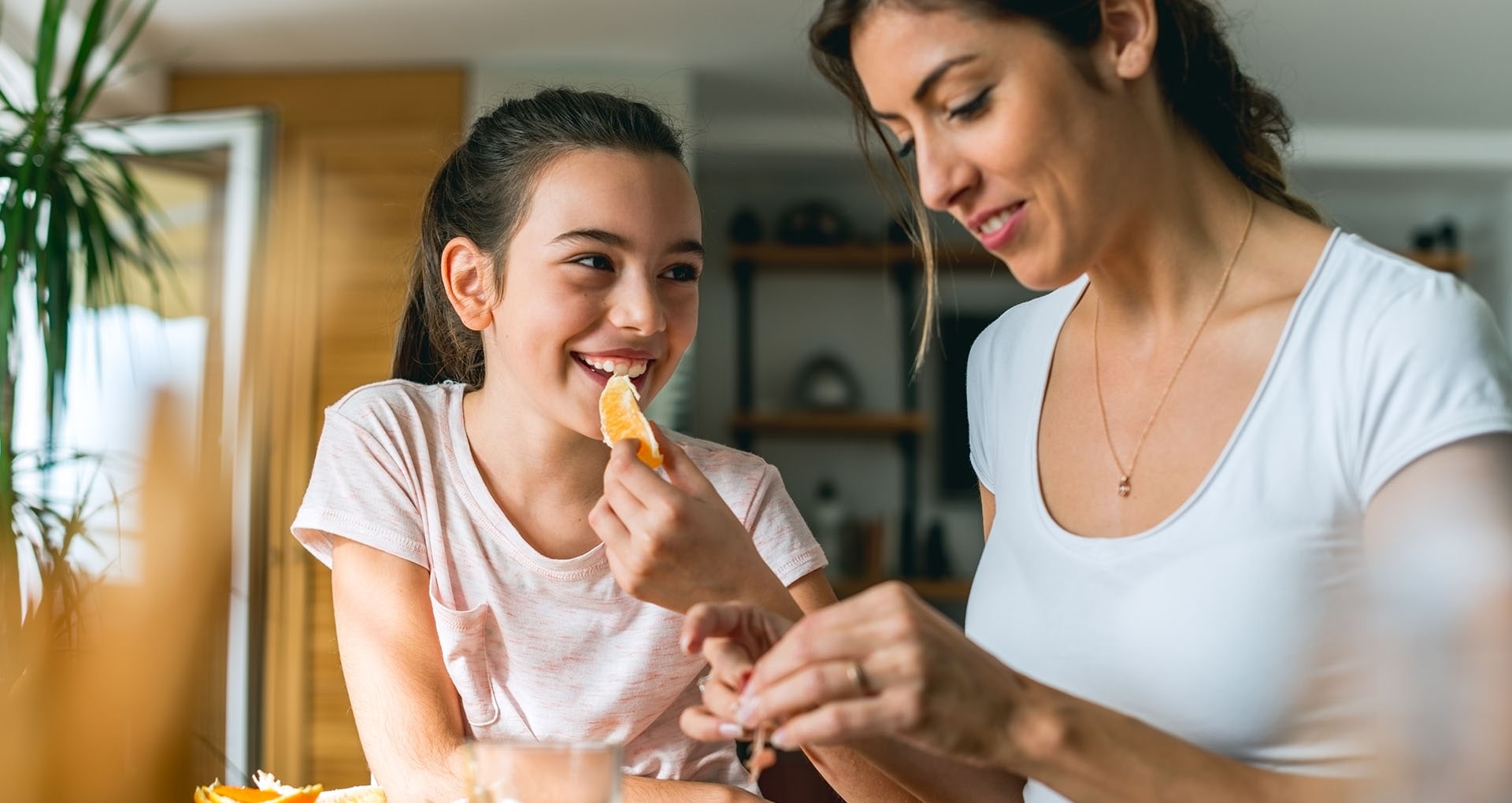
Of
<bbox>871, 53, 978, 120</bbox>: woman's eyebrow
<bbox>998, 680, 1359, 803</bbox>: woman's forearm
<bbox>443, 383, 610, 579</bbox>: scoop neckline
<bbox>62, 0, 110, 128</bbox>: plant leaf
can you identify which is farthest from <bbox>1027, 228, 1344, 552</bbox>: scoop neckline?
<bbox>62, 0, 110, 128</bbox>: plant leaf

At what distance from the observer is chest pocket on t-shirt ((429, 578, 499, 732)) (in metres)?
1.53

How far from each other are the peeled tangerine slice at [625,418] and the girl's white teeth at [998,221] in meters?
0.37

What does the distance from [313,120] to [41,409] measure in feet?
5.09

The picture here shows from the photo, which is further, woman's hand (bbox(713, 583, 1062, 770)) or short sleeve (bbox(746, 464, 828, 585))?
short sleeve (bbox(746, 464, 828, 585))

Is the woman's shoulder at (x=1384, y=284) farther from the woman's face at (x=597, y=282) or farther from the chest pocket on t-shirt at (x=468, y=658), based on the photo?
the chest pocket on t-shirt at (x=468, y=658)

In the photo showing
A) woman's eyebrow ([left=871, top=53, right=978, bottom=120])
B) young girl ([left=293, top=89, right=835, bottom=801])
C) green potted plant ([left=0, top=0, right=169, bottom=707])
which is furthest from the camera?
green potted plant ([left=0, top=0, right=169, bottom=707])

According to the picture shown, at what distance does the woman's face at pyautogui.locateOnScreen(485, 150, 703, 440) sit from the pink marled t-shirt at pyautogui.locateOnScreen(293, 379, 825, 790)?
17 cm

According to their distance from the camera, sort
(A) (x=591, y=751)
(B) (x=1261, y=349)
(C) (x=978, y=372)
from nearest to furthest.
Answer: (A) (x=591, y=751) < (B) (x=1261, y=349) < (C) (x=978, y=372)

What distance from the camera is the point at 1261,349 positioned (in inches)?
45.2

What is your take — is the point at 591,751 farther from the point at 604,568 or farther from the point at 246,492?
the point at 246,492

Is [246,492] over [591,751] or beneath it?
beneath

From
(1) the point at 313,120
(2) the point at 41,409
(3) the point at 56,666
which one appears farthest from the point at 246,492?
(3) the point at 56,666

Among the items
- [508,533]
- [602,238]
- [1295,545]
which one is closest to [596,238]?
[602,238]

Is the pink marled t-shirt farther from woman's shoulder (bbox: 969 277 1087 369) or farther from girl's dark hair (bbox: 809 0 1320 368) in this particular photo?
girl's dark hair (bbox: 809 0 1320 368)
